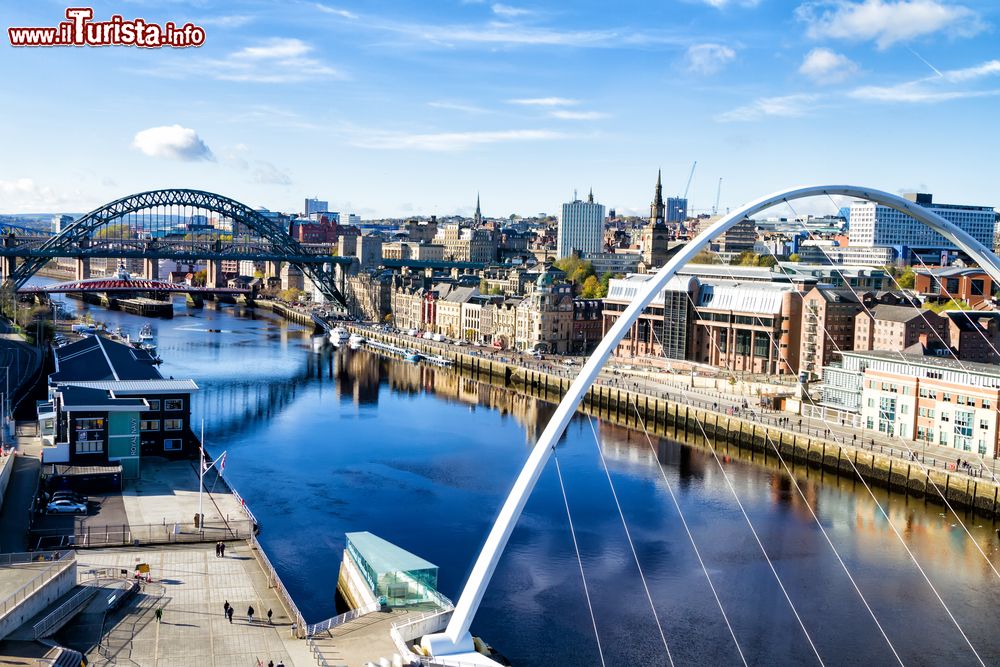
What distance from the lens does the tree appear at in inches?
2950

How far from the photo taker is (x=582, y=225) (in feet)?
504

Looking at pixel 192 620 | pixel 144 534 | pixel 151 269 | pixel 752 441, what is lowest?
pixel 752 441

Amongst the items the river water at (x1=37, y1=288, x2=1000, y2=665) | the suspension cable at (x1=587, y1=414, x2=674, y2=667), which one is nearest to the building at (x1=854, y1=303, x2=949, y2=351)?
the river water at (x1=37, y1=288, x2=1000, y2=665)

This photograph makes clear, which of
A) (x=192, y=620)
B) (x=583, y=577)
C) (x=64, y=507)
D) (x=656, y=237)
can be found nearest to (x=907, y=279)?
(x=656, y=237)

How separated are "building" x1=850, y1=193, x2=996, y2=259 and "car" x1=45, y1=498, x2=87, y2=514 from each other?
9586 cm

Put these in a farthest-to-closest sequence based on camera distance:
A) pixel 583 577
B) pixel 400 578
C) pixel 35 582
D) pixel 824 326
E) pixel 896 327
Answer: pixel 824 326 < pixel 896 327 < pixel 583 577 < pixel 400 578 < pixel 35 582

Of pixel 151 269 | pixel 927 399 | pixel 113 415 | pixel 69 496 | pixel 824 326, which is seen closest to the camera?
pixel 69 496

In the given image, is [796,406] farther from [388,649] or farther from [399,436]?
[388,649]

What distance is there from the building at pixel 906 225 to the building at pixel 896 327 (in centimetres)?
5972

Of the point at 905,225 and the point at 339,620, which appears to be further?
the point at 905,225

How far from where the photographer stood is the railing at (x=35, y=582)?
16.9 meters

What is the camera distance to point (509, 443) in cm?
4038

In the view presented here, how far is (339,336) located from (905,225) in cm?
6906

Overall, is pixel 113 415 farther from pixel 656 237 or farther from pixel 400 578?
pixel 656 237
